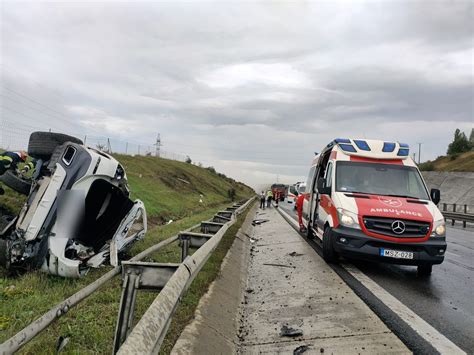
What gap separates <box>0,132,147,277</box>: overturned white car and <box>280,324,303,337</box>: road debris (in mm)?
2515

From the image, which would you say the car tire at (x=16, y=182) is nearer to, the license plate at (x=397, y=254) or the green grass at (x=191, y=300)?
the green grass at (x=191, y=300)

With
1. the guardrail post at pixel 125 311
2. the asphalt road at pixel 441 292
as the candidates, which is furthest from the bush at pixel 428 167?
the guardrail post at pixel 125 311

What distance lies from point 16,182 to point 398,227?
20.4 ft

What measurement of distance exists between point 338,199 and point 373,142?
6.80ft

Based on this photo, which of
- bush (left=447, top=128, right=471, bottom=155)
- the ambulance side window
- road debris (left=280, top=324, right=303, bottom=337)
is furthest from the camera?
bush (left=447, top=128, right=471, bottom=155)

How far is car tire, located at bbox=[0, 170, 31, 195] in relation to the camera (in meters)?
5.90

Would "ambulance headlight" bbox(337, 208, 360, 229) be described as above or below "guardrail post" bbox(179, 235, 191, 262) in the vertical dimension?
above

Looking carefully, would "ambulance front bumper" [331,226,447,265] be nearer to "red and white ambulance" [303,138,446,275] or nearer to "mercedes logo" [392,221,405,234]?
"red and white ambulance" [303,138,446,275]

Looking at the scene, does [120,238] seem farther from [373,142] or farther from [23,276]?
[373,142]

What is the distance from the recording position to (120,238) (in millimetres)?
6430

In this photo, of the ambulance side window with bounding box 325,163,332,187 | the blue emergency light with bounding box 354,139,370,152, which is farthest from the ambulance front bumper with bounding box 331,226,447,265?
the blue emergency light with bounding box 354,139,370,152

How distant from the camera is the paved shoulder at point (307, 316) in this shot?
175 inches

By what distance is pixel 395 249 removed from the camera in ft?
24.9

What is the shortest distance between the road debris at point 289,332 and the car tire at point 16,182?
3.85 metres
